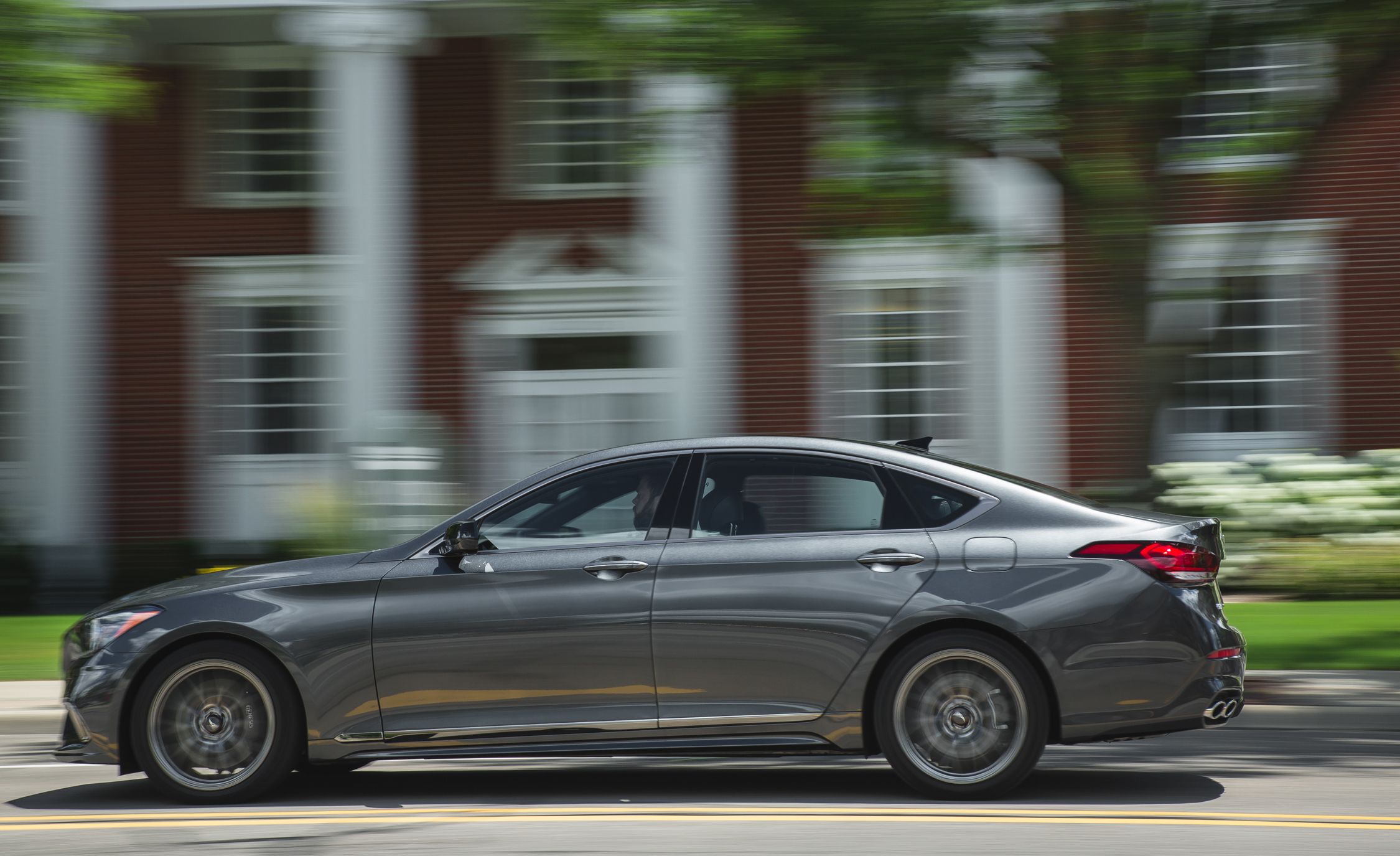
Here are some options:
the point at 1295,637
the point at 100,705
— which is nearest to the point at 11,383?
the point at 100,705

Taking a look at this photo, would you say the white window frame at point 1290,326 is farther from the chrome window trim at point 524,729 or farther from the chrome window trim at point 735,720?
the chrome window trim at point 524,729

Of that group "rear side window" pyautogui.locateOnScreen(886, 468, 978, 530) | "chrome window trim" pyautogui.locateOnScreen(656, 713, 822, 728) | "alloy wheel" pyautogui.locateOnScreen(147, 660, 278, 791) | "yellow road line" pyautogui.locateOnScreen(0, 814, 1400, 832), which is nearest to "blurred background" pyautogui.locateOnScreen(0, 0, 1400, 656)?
"alloy wheel" pyautogui.locateOnScreen(147, 660, 278, 791)

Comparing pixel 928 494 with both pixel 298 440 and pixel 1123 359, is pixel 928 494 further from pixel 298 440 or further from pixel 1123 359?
pixel 298 440

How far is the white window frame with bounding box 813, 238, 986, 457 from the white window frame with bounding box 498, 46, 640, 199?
240cm

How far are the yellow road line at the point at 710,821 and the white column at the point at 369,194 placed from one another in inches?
355

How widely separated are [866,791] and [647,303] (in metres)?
10.4

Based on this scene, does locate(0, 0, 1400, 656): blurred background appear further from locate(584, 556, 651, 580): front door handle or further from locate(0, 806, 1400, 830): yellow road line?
locate(584, 556, 651, 580): front door handle

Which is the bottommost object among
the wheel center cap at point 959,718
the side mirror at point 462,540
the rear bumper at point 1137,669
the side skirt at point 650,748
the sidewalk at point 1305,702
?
the sidewalk at point 1305,702

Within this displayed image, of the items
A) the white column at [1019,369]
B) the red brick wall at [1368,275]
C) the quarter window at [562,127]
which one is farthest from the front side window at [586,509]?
the red brick wall at [1368,275]

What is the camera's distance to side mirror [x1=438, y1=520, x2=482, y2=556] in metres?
6.26

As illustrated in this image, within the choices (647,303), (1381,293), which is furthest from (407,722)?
(1381,293)

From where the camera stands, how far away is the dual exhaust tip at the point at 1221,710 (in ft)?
19.8

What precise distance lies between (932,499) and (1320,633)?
633cm

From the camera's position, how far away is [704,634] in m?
6.16
